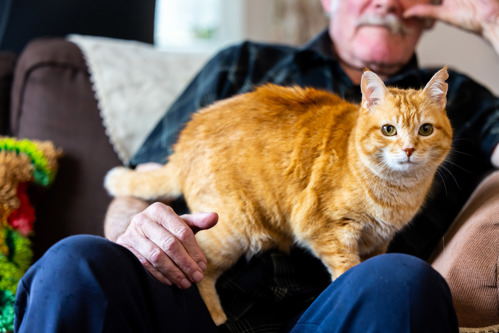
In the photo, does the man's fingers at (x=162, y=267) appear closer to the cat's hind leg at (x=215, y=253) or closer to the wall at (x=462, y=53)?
the cat's hind leg at (x=215, y=253)

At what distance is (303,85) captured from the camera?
149 centimetres

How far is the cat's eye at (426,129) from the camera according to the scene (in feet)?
3.13

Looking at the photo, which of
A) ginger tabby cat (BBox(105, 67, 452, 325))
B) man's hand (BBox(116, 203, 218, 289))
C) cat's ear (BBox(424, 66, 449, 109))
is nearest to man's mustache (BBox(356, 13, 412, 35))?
ginger tabby cat (BBox(105, 67, 452, 325))

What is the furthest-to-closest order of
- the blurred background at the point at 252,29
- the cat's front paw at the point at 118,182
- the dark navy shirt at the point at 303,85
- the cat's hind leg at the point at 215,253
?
the blurred background at the point at 252,29
the cat's front paw at the point at 118,182
the dark navy shirt at the point at 303,85
the cat's hind leg at the point at 215,253

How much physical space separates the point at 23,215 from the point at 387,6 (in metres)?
1.18

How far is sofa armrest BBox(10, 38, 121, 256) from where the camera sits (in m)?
1.47

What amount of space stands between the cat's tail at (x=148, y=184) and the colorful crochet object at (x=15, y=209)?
21 centimetres

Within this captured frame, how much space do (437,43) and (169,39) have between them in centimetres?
164

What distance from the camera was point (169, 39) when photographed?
121 inches

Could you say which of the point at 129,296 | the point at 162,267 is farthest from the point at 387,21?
the point at 129,296

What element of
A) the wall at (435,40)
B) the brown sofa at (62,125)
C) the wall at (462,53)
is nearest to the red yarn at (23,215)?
the brown sofa at (62,125)

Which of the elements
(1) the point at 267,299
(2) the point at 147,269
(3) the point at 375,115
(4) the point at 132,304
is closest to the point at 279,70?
(3) the point at 375,115

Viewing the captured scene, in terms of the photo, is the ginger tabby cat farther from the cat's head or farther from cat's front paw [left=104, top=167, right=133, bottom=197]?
cat's front paw [left=104, top=167, right=133, bottom=197]

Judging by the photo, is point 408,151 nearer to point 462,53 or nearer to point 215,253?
point 215,253
